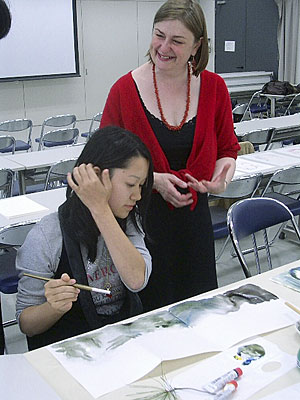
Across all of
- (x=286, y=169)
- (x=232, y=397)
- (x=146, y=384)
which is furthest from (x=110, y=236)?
(x=286, y=169)

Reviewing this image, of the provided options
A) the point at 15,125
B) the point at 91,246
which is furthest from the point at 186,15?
the point at 15,125

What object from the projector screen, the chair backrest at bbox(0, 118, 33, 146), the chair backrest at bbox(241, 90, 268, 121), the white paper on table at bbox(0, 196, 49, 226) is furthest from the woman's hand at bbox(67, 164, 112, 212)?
the chair backrest at bbox(241, 90, 268, 121)

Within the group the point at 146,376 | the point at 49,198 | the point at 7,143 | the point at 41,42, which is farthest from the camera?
the point at 41,42

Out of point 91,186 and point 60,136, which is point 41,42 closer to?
point 60,136

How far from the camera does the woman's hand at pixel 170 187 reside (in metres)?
1.95

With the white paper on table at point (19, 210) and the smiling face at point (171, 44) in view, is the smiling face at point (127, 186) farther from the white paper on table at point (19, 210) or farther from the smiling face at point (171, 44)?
the white paper on table at point (19, 210)

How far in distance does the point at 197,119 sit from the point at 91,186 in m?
0.65

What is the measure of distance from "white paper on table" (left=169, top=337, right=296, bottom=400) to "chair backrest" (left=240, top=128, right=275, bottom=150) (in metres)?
3.90

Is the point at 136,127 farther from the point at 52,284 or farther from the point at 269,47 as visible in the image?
the point at 269,47

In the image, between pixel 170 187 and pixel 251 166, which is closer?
pixel 170 187

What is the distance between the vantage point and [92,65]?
796 centimetres

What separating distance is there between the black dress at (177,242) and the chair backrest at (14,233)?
2.37 ft

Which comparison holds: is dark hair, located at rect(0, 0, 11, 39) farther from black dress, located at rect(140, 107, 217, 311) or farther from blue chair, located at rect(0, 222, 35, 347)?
blue chair, located at rect(0, 222, 35, 347)

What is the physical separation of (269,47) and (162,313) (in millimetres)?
9830
